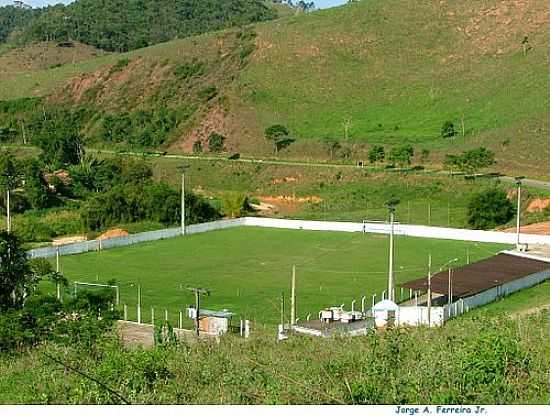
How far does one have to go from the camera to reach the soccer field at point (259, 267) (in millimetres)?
32062

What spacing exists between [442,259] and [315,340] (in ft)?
83.5

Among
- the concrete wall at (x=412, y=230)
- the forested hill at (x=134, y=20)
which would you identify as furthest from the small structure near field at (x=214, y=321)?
the forested hill at (x=134, y=20)

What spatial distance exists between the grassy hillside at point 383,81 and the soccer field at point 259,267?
25.7 meters

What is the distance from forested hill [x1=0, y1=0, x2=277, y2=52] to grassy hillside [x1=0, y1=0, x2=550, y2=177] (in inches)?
1816

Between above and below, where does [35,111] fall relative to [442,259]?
above

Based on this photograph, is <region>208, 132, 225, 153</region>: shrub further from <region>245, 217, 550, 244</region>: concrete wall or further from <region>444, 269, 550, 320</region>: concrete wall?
<region>444, 269, 550, 320</region>: concrete wall

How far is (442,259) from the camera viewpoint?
40.1 m

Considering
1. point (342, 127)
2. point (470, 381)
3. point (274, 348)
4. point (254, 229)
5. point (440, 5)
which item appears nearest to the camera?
point (470, 381)

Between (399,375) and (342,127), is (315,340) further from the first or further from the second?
(342,127)

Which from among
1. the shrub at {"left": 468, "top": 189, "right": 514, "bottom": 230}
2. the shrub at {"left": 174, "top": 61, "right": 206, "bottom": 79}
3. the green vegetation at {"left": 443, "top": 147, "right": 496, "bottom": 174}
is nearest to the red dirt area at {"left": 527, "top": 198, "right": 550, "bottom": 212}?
the shrub at {"left": 468, "top": 189, "right": 514, "bottom": 230}

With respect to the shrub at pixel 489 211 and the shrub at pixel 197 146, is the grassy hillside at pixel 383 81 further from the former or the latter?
the shrub at pixel 489 211

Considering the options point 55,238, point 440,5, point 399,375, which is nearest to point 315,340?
point 399,375

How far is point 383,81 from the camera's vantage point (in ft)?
293

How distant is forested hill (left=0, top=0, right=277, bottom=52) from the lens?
155 m
